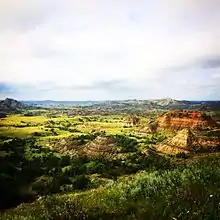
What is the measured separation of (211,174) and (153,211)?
5.88ft

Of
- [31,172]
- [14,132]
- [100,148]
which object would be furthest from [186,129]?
[14,132]

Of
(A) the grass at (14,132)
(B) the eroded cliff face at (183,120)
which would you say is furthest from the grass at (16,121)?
(B) the eroded cliff face at (183,120)

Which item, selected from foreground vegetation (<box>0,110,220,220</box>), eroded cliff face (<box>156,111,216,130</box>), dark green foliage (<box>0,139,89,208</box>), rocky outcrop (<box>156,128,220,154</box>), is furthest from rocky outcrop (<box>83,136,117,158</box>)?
eroded cliff face (<box>156,111,216,130</box>)

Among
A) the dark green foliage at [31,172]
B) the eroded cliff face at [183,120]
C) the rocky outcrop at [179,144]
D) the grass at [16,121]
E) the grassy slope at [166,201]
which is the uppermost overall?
the grassy slope at [166,201]

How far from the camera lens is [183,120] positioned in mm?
88062

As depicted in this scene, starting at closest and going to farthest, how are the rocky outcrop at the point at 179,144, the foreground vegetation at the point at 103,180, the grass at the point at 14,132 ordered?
the foreground vegetation at the point at 103,180
the rocky outcrop at the point at 179,144
the grass at the point at 14,132

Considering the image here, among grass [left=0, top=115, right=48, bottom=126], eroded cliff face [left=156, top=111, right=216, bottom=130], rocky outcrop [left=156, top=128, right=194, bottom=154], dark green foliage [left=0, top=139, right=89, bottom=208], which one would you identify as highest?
eroded cliff face [left=156, top=111, right=216, bottom=130]

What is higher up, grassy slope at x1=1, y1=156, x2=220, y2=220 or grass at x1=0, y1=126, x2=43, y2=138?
grassy slope at x1=1, y1=156, x2=220, y2=220

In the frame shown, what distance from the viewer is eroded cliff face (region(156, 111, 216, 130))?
273 feet

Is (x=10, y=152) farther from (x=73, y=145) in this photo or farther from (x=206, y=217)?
(x=206, y=217)

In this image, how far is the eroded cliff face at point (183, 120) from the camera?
83137 millimetres

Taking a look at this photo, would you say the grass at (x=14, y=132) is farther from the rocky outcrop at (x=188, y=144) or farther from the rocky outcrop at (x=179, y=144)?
the rocky outcrop at (x=188, y=144)

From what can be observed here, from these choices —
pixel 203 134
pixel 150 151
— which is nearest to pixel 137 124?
pixel 203 134

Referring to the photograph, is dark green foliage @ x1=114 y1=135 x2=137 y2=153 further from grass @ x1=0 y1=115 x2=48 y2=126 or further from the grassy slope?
the grassy slope
